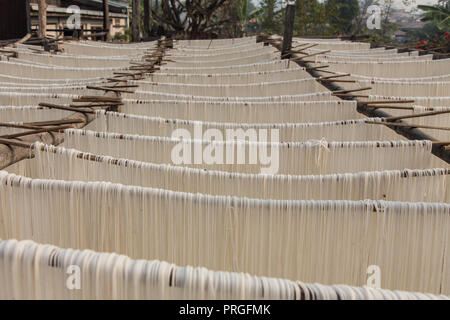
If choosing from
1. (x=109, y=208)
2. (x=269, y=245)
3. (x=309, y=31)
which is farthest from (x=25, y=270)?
(x=309, y=31)

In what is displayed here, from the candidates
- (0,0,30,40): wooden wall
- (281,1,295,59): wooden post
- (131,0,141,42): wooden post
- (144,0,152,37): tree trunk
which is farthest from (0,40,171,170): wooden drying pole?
(0,0,30,40): wooden wall

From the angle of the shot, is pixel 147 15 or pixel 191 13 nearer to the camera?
pixel 147 15

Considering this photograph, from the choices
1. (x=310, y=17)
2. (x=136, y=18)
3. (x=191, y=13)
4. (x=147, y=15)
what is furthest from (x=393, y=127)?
(x=310, y=17)

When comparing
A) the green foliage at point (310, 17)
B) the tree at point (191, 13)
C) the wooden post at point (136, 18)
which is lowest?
the wooden post at point (136, 18)

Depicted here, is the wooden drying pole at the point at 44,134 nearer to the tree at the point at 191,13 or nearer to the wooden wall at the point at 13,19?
the wooden wall at the point at 13,19

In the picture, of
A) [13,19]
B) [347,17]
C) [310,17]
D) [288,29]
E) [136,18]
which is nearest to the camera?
[288,29]

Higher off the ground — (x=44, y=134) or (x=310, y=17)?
(x=310, y=17)

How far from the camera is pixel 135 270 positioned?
1.18m

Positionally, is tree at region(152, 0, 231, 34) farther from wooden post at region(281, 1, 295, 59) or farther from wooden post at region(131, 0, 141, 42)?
wooden post at region(281, 1, 295, 59)

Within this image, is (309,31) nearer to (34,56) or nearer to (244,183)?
(34,56)

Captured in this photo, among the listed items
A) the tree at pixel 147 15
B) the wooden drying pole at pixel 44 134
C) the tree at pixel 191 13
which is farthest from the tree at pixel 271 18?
the wooden drying pole at pixel 44 134

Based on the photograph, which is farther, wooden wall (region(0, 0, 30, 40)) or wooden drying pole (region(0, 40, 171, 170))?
wooden wall (region(0, 0, 30, 40))

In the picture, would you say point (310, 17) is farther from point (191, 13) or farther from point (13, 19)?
point (13, 19)

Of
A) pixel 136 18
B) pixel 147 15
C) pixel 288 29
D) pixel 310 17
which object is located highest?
pixel 310 17
